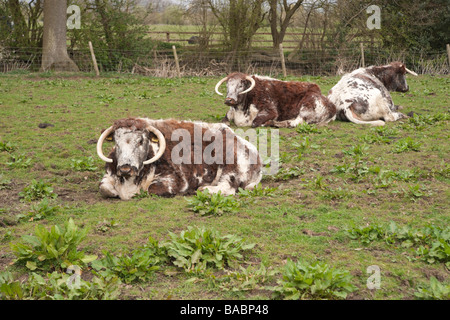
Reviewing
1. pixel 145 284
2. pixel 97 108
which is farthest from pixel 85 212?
pixel 97 108

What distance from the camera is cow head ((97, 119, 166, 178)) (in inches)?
252

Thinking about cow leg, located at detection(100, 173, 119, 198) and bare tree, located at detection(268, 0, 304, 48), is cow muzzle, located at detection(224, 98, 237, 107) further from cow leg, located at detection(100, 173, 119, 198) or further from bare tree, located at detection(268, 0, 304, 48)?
bare tree, located at detection(268, 0, 304, 48)

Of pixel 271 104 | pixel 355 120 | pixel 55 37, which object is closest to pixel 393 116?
pixel 355 120

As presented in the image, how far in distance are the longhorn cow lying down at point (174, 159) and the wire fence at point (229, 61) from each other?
16.4m

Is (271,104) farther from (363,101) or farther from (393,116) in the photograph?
(393,116)

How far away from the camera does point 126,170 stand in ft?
20.6

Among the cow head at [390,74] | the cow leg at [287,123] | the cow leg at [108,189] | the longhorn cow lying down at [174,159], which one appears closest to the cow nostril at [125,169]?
the longhorn cow lying down at [174,159]

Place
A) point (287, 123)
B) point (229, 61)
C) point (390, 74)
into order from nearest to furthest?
point (287, 123)
point (390, 74)
point (229, 61)

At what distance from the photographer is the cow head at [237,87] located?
11.2 m

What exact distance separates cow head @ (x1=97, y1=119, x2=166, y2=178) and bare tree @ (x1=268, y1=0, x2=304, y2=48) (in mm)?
22513

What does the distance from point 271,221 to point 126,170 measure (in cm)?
213

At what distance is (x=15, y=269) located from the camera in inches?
167

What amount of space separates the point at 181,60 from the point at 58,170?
18.2m

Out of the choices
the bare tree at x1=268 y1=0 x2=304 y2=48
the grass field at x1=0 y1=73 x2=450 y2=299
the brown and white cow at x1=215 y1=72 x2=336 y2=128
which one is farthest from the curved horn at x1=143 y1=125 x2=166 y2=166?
the bare tree at x1=268 y1=0 x2=304 y2=48
